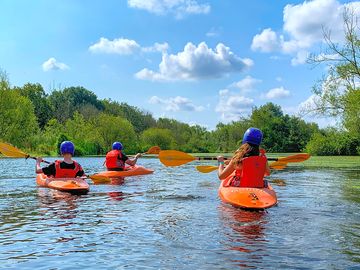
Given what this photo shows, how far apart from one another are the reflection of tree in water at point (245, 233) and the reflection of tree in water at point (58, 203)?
252cm

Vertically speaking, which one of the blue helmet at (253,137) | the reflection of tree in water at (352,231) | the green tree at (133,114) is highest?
the green tree at (133,114)

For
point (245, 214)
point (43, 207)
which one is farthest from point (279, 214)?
point (43, 207)

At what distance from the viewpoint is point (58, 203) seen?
28.2ft

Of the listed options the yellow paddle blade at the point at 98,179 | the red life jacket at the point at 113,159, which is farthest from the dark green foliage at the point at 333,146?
the yellow paddle blade at the point at 98,179

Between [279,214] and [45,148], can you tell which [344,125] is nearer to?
[279,214]

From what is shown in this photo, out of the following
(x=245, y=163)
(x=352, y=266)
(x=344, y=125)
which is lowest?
(x=352, y=266)

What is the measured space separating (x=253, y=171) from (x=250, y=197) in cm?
65

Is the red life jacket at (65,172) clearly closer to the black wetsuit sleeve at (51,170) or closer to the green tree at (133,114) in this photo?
the black wetsuit sleeve at (51,170)

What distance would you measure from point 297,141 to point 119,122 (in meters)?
24.0

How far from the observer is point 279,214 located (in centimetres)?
715

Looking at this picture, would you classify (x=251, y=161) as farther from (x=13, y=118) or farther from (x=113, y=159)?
(x=13, y=118)

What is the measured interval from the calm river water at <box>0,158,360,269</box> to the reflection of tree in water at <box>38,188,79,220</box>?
0.02 metres

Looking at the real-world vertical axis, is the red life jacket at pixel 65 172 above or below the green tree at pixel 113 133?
below

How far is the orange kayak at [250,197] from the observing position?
24.0ft
